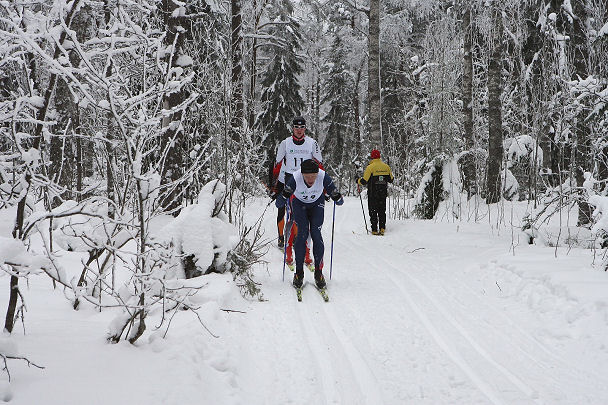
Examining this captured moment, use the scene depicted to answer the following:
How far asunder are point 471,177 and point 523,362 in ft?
38.3

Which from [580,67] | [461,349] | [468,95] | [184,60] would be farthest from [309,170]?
[468,95]

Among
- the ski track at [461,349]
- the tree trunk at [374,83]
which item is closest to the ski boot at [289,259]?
the ski track at [461,349]

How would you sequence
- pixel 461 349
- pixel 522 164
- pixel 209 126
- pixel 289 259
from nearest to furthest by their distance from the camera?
pixel 461 349, pixel 289 259, pixel 209 126, pixel 522 164

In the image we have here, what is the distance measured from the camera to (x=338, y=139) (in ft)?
113

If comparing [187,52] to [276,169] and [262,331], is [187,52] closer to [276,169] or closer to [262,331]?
[276,169]

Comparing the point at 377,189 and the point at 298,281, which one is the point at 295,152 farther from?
the point at 377,189

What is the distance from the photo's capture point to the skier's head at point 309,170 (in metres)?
6.25

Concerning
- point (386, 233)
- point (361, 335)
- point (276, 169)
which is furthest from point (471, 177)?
point (361, 335)

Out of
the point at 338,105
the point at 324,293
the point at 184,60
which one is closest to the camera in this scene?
the point at 324,293

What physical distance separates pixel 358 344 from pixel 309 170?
262 cm

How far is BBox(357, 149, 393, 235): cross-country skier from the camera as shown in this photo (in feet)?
35.7

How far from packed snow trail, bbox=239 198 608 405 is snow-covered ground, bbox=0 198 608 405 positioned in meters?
0.02

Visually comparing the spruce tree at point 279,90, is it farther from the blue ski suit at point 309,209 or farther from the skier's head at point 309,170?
the skier's head at point 309,170

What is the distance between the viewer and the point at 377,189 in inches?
431
